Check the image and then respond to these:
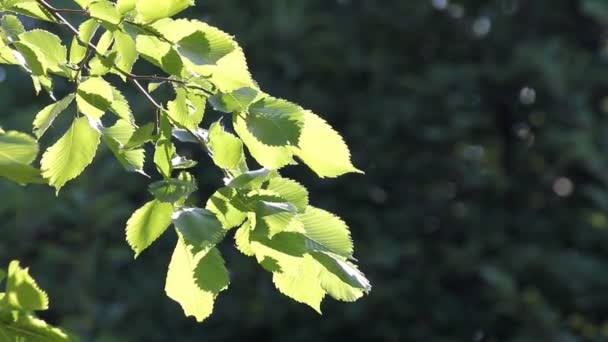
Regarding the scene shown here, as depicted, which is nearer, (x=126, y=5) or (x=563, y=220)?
(x=126, y=5)

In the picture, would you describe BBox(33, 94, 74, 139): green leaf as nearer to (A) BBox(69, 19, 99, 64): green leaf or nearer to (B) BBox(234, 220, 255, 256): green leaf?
(A) BBox(69, 19, 99, 64): green leaf

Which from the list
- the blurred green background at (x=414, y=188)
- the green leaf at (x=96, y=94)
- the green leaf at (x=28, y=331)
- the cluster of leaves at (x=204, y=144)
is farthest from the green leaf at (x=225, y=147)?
the blurred green background at (x=414, y=188)

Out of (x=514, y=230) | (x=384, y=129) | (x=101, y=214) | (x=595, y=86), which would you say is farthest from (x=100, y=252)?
(x=595, y=86)

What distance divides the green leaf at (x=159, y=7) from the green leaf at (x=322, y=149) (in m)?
0.16

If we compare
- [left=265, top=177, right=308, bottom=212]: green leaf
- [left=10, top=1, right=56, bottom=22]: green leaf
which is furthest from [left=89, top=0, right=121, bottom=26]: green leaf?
[left=265, top=177, right=308, bottom=212]: green leaf

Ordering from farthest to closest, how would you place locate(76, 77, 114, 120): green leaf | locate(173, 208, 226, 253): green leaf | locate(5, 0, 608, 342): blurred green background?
locate(5, 0, 608, 342): blurred green background → locate(76, 77, 114, 120): green leaf → locate(173, 208, 226, 253): green leaf

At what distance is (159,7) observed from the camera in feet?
3.34

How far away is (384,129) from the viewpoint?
5.61 metres

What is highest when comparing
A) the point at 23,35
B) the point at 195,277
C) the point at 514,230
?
the point at 23,35

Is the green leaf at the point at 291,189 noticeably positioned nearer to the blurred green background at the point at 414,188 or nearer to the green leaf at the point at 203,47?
the green leaf at the point at 203,47

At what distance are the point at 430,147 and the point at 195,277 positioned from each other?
15.6 ft

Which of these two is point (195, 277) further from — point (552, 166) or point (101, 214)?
point (552, 166)

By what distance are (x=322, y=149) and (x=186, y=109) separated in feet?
0.43

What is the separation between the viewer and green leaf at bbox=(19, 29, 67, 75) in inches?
42.8
